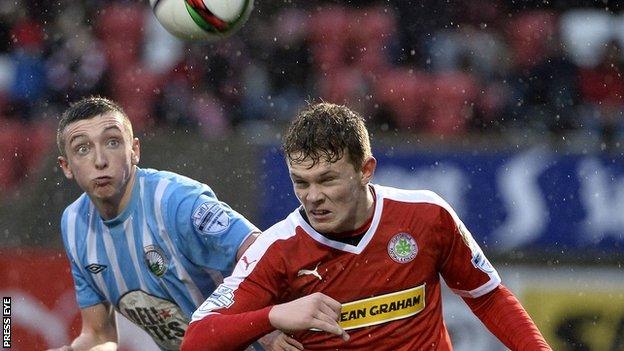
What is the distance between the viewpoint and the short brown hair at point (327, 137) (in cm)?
398

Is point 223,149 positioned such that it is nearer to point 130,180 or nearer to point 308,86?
point 308,86

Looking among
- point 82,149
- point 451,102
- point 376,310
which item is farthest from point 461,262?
point 451,102

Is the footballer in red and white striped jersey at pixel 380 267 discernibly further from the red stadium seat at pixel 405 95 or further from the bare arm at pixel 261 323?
the red stadium seat at pixel 405 95

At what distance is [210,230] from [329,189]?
38.5 inches

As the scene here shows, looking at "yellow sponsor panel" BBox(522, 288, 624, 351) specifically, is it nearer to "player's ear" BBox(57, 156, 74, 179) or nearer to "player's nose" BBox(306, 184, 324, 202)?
"player's ear" BBox(57, 156, 74, 179)

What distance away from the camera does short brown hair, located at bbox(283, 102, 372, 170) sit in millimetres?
3977

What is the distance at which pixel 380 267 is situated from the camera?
4.23m

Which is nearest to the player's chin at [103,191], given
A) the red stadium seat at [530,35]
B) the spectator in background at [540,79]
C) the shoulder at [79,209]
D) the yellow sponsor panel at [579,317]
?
the shoulder at [79,209]

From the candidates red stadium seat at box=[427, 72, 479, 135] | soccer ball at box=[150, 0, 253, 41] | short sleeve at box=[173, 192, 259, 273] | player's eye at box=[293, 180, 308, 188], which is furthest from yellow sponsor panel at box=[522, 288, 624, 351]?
player's eye at box=[293, 180, 308, 188]

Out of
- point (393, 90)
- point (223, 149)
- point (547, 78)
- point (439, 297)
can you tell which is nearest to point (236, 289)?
point (439, 297)

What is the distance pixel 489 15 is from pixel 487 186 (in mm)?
2827

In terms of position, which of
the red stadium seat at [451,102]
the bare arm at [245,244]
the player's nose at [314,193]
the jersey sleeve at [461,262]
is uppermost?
the red stadium seat at [451,102]

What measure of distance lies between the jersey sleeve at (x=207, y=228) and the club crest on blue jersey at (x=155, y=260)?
0.12 metres

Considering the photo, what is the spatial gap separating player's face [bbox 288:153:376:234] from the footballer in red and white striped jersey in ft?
0.40
